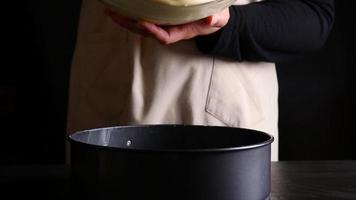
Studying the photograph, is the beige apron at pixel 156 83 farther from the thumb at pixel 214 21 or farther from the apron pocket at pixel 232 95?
the thumb at pixel 214 21

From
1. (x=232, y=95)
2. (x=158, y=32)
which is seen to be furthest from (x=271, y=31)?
(x=158, y=32)

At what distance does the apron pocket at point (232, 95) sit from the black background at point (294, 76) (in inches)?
27.6

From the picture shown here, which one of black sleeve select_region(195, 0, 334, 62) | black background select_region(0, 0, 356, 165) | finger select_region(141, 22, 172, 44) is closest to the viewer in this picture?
finger select_region(141, 22, 172, 44)

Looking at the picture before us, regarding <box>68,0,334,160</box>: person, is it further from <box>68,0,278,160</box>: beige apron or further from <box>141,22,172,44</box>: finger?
<box>141,22,172,44</box>: finger

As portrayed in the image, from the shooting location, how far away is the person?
72 cm

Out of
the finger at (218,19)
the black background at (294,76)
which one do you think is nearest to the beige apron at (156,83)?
the finger at (218,19)

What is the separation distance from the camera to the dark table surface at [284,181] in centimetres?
45

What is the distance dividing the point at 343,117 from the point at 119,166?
1207 millimetres

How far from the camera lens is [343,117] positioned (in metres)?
1.46

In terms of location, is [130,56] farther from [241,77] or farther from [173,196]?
[173,196]

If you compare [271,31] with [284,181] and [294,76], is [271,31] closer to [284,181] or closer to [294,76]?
[284,181]

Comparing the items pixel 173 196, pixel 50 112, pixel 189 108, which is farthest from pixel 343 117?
pixel 173 196

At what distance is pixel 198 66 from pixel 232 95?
0.06 m

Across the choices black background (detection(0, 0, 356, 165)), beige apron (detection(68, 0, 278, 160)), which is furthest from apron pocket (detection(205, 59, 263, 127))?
black background (detection(0, 0, 356, 165))
